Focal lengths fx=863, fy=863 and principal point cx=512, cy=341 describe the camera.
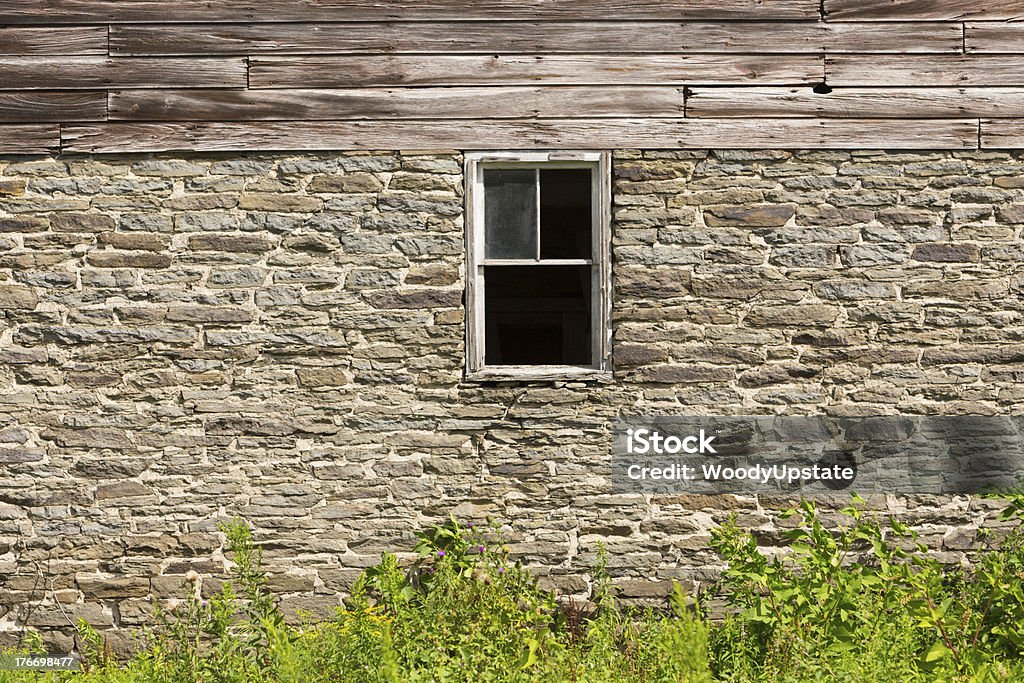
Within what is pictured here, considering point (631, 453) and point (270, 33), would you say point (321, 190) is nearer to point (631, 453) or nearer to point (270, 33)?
point (270, 33)

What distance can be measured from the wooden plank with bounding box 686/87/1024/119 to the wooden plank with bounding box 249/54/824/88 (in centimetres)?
12

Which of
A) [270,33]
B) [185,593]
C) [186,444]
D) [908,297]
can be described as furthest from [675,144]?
→ [185,593]

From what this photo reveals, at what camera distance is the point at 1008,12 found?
5.25 meters

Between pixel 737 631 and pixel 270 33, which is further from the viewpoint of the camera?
pixel 270 33

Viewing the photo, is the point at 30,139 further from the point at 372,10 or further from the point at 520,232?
the point at 520,232

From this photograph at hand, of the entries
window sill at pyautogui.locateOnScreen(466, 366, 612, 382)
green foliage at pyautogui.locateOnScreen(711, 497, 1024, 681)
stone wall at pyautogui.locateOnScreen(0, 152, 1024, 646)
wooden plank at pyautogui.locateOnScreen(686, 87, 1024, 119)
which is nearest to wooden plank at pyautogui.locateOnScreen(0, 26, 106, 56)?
stone wall at pyautogui.locateOnScreen(0, 152, 1024, 646)

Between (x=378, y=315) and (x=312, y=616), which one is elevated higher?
(x=378, y=315)

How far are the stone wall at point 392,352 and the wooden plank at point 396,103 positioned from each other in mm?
282

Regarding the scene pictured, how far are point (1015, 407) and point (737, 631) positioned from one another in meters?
2.26

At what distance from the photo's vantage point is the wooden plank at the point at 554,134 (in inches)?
205

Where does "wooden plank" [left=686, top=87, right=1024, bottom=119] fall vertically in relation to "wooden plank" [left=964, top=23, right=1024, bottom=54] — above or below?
below

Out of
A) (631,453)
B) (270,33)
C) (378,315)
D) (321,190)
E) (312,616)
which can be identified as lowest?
(312,616)

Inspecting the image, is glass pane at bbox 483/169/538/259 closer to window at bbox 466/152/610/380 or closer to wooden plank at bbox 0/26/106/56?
window at bbox 466/152/610/380

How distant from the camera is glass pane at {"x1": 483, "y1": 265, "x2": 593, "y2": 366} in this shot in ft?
29.3
